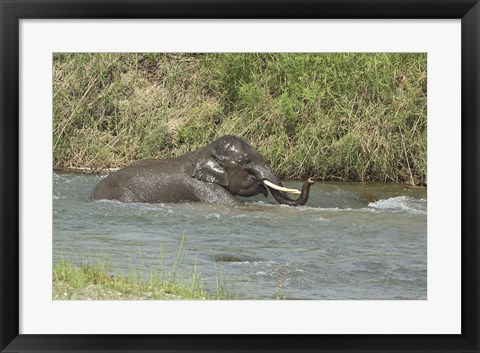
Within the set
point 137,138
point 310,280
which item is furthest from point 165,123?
point 310,280

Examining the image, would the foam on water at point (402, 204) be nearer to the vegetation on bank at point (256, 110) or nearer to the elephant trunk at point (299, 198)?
the vegetation on bank at point (256, 110)

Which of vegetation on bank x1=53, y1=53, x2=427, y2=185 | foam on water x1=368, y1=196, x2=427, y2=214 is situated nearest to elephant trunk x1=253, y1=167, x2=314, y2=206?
foam on water x1=368, y1=196, x2=427, y2=214

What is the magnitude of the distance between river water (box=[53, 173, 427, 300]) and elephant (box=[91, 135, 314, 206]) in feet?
0.99

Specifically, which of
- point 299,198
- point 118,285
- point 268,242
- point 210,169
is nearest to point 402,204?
point 299,198

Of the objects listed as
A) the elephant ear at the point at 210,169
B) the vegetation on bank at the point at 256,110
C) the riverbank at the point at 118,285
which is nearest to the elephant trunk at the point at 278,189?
the elephant ear at the point at 210,169

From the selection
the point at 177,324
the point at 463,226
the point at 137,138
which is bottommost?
the point at 177,324

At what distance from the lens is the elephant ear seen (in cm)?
1352
